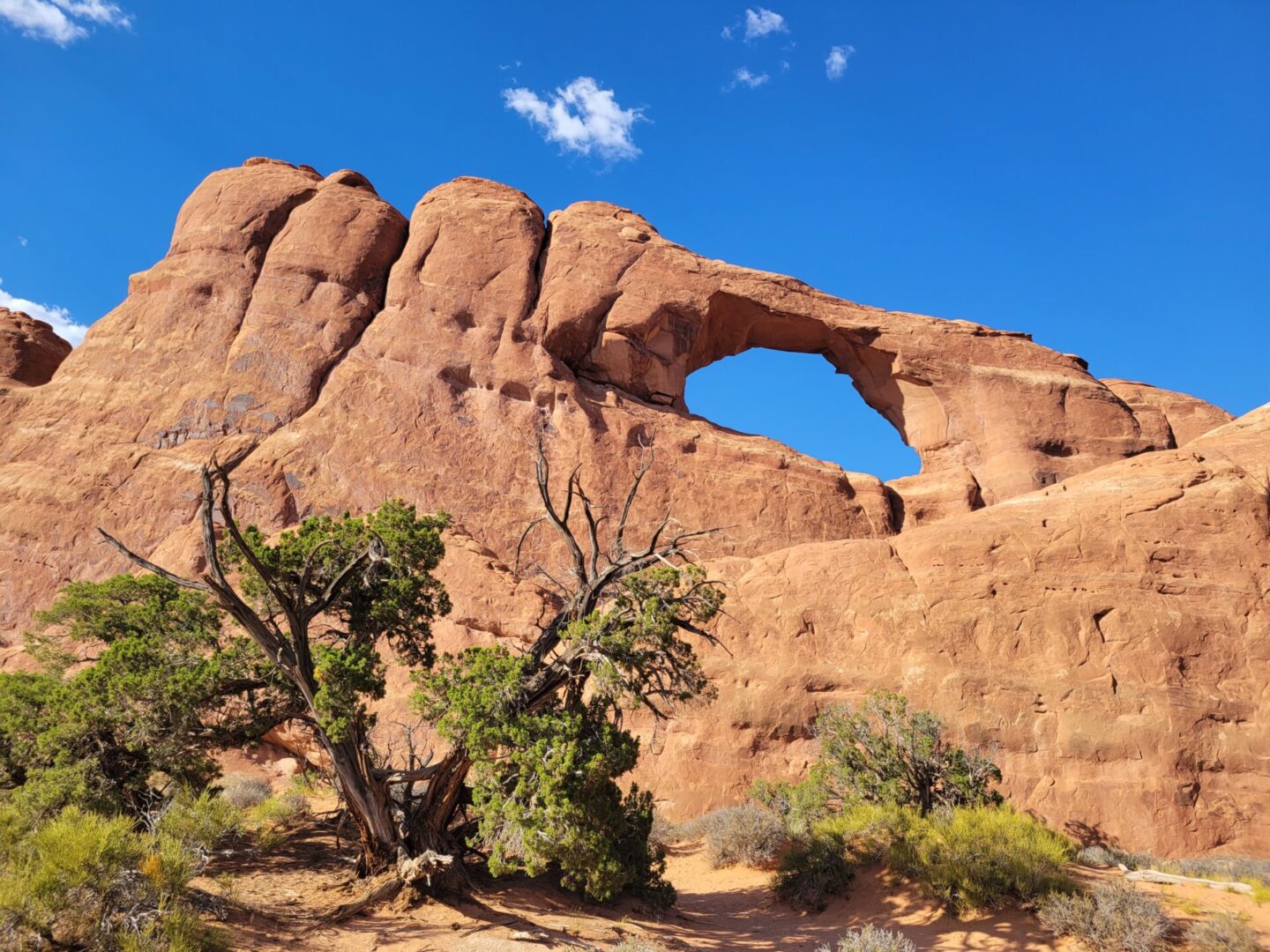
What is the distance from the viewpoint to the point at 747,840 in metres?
16.5

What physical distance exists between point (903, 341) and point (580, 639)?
28246mm

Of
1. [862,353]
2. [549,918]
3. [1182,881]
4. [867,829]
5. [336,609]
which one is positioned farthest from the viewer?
[862,353]

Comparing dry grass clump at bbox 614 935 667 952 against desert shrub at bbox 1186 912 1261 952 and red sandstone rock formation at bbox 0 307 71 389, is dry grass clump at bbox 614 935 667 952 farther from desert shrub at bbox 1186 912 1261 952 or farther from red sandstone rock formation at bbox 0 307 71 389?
red sandstone rock formation at bbox 0 307 71 389

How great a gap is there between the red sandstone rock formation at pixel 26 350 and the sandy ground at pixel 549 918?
29329mm

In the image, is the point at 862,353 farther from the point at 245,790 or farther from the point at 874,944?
the point at 874,944

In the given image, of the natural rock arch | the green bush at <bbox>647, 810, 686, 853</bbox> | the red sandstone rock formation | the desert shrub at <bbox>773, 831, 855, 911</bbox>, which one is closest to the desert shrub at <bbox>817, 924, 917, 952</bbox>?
the desert shrub at <bbox>773, 831, 855, 911</bbox>

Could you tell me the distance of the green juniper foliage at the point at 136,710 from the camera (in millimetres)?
11680

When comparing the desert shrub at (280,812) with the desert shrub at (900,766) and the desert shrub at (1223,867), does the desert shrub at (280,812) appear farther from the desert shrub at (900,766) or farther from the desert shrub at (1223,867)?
the desert shrub at (1223,867)

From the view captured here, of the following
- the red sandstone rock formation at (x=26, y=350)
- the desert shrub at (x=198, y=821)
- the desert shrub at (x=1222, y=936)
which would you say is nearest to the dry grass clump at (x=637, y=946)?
the desert shrub at (x=198, y=821)

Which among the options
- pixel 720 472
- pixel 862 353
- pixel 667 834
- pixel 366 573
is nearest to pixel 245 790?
pixel 366 573

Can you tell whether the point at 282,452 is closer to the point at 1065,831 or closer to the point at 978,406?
the point at 1065,831

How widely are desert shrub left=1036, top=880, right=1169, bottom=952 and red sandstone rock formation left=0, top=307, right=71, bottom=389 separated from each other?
37.6 meters

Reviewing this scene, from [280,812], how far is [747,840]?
8844 mm

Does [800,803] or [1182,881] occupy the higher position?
[800,803]
